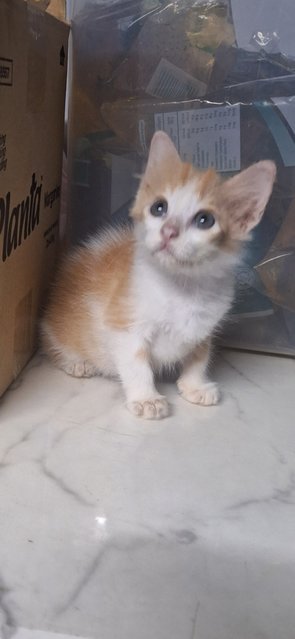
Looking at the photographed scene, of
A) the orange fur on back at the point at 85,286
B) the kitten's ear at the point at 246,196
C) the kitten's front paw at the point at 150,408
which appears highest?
the kitten's ear at the point at 246,196

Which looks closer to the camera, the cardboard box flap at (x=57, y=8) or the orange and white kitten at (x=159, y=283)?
the orange and white kitten at (x=159, y=283)

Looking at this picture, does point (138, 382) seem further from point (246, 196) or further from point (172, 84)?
point (172, 84)

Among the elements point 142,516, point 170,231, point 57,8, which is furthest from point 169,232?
point 57,8

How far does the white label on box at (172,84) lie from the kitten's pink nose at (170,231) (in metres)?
0.33

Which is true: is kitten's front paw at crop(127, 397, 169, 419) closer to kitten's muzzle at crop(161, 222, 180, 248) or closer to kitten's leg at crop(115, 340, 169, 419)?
kitten's leg at crop(115, 340, 169, 419)

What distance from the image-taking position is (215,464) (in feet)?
2.67

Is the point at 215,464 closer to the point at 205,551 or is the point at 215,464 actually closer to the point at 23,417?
the point at 205,551

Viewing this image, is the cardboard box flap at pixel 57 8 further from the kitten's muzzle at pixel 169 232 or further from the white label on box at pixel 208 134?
the kitten's muzzle at pixel 169 232

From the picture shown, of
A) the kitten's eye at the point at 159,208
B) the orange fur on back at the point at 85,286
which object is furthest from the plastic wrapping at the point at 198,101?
the kitten's eye at the point at 159,208

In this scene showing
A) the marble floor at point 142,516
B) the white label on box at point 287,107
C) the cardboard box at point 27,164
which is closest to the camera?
the marble floor at point 142,516

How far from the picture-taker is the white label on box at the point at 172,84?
3.30 feet

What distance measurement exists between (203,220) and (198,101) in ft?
0.97

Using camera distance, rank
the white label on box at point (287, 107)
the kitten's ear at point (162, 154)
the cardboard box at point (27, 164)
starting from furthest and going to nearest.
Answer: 1. the white label on box at point (287, 107)
2. the kitten's ear at point (162, 154)
3. the cardboard box at point (27, 164)

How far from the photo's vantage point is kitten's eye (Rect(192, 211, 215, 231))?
0.81 m
